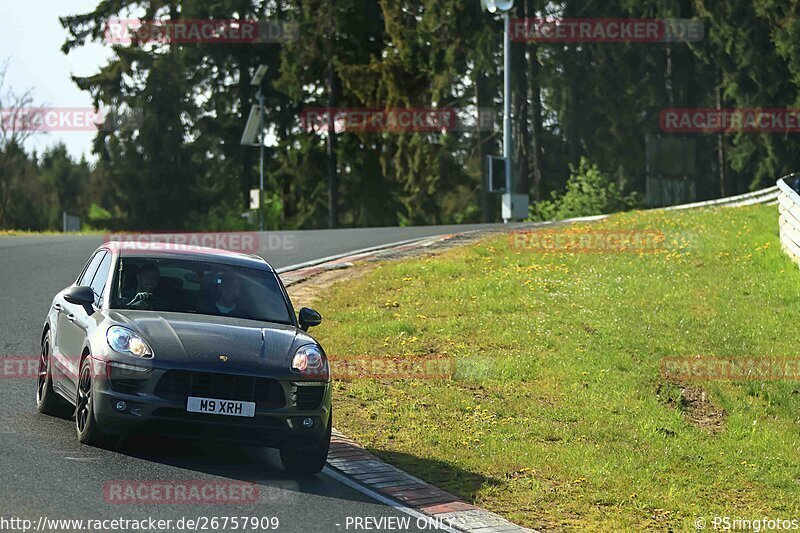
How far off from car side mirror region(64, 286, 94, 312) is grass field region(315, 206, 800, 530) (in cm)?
296

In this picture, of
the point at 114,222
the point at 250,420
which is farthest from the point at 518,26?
the point at 250,420

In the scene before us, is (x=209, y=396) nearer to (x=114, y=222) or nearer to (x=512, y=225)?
(x=512, y=225)

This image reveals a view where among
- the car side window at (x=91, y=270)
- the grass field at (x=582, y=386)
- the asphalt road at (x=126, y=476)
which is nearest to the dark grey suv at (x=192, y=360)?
the asphalt road at (x=126, y=476)

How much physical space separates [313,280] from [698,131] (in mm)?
40200

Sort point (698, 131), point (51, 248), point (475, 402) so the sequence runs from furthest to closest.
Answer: point (698, 131), point (51, 248), point (475, 402)

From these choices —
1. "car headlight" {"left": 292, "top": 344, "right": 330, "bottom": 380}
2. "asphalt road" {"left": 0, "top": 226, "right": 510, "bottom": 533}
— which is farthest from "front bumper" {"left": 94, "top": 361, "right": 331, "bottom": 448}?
"asphalt road" {"left": 0, "top": 226, "right": 510, "bottom": 533}

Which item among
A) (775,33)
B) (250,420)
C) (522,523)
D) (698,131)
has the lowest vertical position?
(522,523)

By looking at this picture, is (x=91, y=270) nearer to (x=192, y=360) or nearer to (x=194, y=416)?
(x=192, y=360)

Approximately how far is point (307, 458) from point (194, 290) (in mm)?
1969

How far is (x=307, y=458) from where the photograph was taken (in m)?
9.77

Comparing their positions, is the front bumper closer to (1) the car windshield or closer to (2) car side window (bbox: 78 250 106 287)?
(1) the car windshield

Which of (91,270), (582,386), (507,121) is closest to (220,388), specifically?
(91,270)

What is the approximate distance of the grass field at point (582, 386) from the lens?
411 inches

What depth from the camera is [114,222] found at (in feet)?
210
